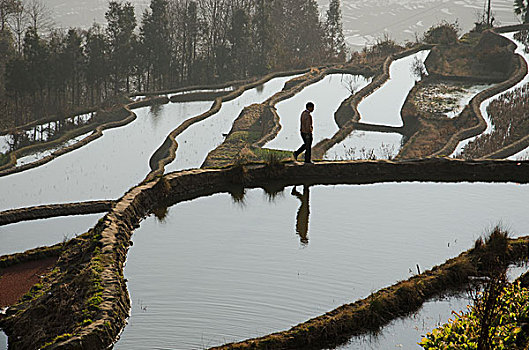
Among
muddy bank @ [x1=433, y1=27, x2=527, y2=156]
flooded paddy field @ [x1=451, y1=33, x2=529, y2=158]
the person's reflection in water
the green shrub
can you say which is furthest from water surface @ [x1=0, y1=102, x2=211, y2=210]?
the green shrub

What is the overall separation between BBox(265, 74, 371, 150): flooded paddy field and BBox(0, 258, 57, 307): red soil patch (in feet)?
35.5

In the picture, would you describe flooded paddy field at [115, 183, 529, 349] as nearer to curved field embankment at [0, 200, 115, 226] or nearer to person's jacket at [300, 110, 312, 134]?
person's jacket at [300, 110, 312, 134]

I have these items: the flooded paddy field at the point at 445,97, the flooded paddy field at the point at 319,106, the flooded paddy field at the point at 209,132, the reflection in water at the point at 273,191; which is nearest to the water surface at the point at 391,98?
the flooded paddy field at the point at 445,97

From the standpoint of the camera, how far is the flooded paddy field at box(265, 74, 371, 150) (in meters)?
20.1

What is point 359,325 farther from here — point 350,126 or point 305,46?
point 305,46

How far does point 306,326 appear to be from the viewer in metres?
4.95

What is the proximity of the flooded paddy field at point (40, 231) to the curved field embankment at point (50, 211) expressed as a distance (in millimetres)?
143

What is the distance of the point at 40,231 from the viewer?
1158cm

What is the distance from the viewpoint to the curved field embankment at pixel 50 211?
1209 centimetres

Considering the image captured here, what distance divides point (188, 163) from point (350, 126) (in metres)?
5.21

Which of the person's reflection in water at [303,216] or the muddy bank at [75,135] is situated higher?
the person's reflection in water at [303,216]

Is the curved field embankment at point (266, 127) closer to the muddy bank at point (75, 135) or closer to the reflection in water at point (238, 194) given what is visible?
the muddy bank at point (75, 135)

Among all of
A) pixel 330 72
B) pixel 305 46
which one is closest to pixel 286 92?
pixel 330 72

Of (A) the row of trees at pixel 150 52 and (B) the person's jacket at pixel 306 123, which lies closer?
(B) the person's jacket at pixel 306 123
